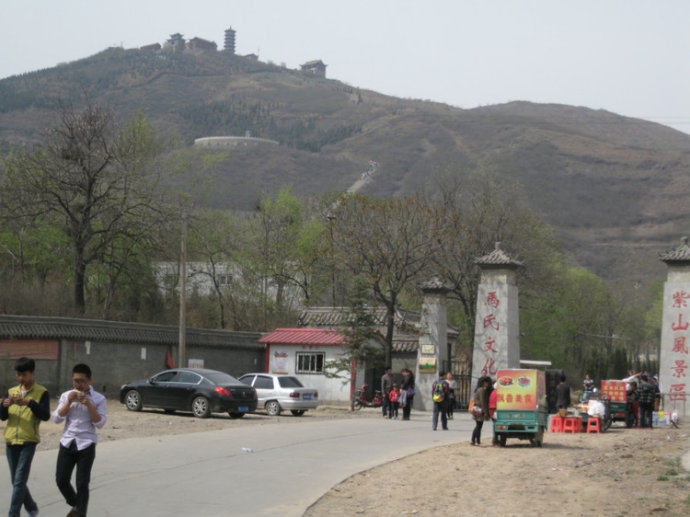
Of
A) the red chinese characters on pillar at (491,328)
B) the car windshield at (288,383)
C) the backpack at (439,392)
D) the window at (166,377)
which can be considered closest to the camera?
the backpack at (439,392)

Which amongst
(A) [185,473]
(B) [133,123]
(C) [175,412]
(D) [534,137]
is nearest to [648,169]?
(D) [534,137]

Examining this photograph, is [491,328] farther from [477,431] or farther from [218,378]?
[477,431]

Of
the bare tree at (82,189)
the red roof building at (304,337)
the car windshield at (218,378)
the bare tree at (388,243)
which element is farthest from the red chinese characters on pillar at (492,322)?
the bare tree at (82,189)

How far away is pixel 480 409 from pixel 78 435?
1246 centimetres

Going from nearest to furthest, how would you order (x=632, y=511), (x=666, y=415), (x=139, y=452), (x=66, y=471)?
(x=66, y=471) → (x=632, y=511) → (x=139, y=452) → (x=666, y=415)

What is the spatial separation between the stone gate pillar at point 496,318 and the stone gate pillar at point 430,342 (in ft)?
4.98

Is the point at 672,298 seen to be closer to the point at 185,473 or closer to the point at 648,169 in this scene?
the point at 185,473

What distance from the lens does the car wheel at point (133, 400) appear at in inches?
1131

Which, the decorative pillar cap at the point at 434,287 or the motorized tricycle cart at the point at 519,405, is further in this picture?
the decorative pillar cap at the point at 434,287

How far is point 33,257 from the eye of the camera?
44.2 m

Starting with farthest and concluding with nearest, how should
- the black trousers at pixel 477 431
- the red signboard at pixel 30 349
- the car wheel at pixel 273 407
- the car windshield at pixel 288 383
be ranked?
1. the car windshield at pixel 288 383
2. the car wheel at pixel 273 407
3. the red signboard at pixel 30 349
4. the black trousers at pixel 477 431

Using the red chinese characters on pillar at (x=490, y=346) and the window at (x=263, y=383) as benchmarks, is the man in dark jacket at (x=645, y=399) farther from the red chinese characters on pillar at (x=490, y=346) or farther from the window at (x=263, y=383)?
the window at (x=263, y=383)

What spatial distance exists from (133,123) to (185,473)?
39.4 metres

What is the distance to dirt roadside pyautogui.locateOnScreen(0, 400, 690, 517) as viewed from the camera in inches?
480
